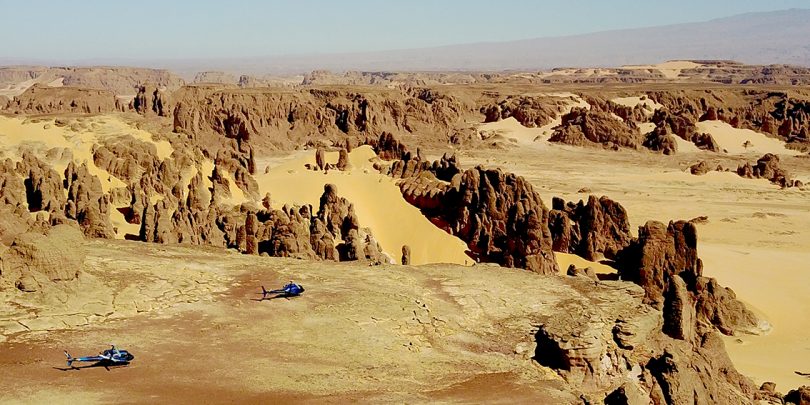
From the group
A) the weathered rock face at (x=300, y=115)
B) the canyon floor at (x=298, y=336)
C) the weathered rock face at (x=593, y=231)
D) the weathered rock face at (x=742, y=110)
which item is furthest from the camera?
the weathered rock face at (x=742, y=110)

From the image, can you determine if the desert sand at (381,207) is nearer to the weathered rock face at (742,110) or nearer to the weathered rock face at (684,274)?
the weathered rock face at (684,274)

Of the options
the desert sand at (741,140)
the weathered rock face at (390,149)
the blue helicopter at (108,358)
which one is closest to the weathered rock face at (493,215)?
the weathered rock face at (390,149)

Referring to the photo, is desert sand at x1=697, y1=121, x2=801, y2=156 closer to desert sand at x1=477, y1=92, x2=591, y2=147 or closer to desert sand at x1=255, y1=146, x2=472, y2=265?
desert sand at x1=477, y1=92, x2=591, y2=147

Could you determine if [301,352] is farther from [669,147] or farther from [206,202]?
[669,147]

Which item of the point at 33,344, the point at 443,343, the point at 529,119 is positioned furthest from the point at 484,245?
the point at 529,119

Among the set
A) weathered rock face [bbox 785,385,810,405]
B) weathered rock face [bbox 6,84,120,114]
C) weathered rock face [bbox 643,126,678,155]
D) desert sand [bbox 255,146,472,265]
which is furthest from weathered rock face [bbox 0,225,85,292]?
weathered rock face [bbox 643,126,678,155]

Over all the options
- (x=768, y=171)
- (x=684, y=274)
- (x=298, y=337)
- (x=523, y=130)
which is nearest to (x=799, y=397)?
(x=684, y=274)
